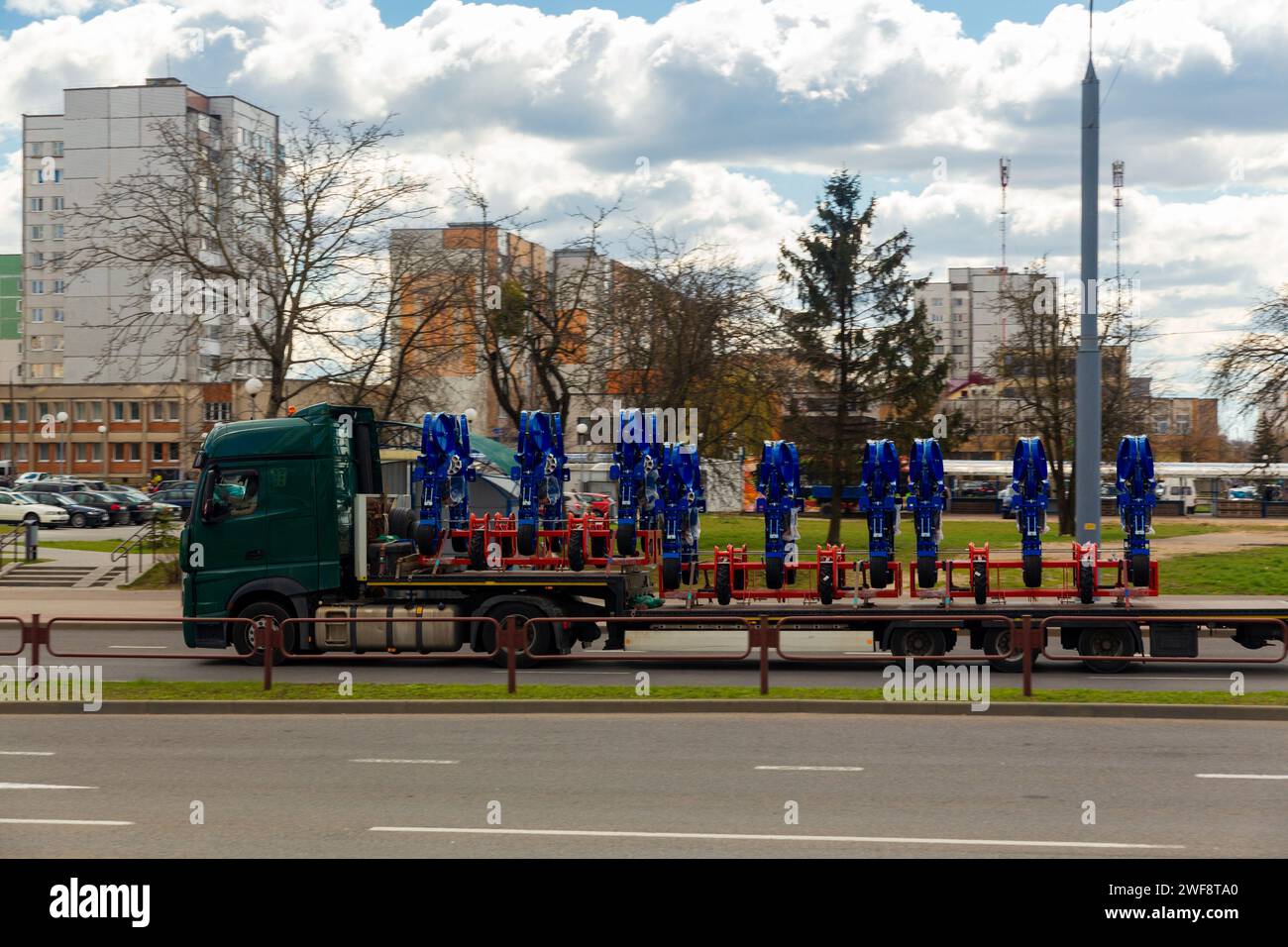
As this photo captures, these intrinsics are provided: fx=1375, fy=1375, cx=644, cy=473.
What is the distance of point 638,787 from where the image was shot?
10.9 m

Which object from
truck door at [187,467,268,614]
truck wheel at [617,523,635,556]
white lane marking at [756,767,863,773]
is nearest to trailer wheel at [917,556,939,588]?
truck wheel at [617,523,635,556]

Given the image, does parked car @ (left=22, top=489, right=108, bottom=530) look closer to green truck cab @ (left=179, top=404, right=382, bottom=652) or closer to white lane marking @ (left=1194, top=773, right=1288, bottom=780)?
green truck cab @ (left=179, top=404, right=382, bottom=652)

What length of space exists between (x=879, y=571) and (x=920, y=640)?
1263mm

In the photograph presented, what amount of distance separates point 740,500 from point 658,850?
55428 mm

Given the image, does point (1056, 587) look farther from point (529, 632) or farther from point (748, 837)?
point (748, 837)

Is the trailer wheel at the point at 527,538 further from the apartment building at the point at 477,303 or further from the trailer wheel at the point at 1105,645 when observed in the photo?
the apartment building at the point at 477,303

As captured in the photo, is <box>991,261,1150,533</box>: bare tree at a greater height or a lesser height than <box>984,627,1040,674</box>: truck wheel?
greater

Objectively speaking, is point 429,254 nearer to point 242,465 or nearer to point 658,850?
point 242,465

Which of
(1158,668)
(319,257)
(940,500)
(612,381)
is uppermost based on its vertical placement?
(319,257)

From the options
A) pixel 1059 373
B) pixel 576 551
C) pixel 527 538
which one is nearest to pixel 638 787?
pixel 576 551

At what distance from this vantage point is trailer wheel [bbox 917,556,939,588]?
1898cm

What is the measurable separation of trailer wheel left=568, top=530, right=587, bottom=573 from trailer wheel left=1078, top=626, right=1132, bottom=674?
695 centimetres
